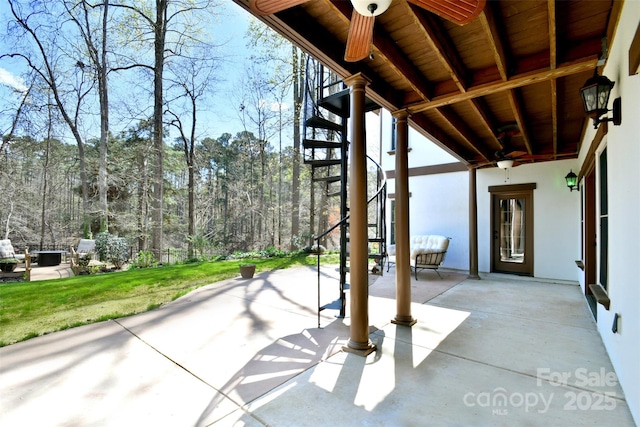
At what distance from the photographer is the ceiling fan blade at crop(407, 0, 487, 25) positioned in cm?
139

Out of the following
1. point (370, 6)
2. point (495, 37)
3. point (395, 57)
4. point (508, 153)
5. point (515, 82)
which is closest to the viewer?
point (370, 6)

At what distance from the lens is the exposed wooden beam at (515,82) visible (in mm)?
2592

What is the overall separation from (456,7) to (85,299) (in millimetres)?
5677

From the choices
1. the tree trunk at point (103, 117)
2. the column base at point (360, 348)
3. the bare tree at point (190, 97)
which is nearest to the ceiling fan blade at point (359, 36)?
the column base at point (360, 348)

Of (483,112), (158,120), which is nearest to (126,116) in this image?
(158,120)

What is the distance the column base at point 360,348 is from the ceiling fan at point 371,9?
2426 mm

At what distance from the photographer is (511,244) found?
6.80 metres

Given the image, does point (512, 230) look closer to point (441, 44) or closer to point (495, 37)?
point (495, 37)

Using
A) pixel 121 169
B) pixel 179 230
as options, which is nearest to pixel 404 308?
pixel 121 169

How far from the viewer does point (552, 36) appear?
223cm

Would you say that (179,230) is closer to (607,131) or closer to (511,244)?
(511,244)

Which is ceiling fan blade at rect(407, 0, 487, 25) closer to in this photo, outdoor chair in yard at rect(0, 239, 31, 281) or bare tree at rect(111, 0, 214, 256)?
outdoor chair in yard at rect(0, 239, 31, 281)

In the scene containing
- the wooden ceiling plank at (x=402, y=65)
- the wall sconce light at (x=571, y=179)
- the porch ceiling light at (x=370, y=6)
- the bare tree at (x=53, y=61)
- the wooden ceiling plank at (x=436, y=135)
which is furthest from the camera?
the bare tree at (x=53, y=61)

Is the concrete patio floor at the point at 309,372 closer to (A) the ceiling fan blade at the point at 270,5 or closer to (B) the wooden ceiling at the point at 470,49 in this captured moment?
(A) the ceiling fan blade at the point at 270,5
